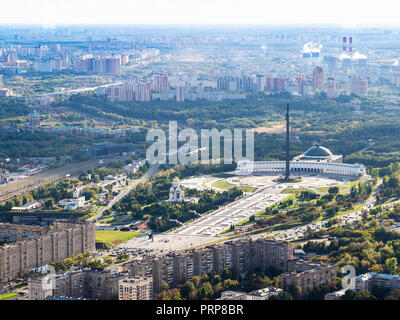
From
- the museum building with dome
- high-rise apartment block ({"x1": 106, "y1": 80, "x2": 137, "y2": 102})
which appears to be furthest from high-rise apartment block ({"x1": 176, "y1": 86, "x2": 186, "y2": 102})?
the museum building with dome

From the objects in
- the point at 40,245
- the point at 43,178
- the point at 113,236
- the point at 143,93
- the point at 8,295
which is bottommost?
the point at 43,178

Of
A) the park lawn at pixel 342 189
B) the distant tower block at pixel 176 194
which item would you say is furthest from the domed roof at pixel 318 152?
the distant tower block at pixel 176 194

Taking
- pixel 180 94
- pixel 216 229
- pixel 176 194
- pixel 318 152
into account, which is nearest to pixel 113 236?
pixel 216 229

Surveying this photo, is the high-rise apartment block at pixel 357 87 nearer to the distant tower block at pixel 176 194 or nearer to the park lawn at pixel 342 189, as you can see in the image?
the park lawn at pixel 342 189

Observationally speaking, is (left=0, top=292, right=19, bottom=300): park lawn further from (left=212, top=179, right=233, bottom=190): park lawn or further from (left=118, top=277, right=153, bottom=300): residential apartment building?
(left=212, top=179, right=233, bottom=190): park lawn

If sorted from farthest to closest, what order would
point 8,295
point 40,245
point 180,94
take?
point 180,94, point 40,245, point 8,295

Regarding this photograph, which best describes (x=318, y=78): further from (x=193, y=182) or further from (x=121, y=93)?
(x=193, y=182)

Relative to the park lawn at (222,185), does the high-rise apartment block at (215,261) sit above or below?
above
